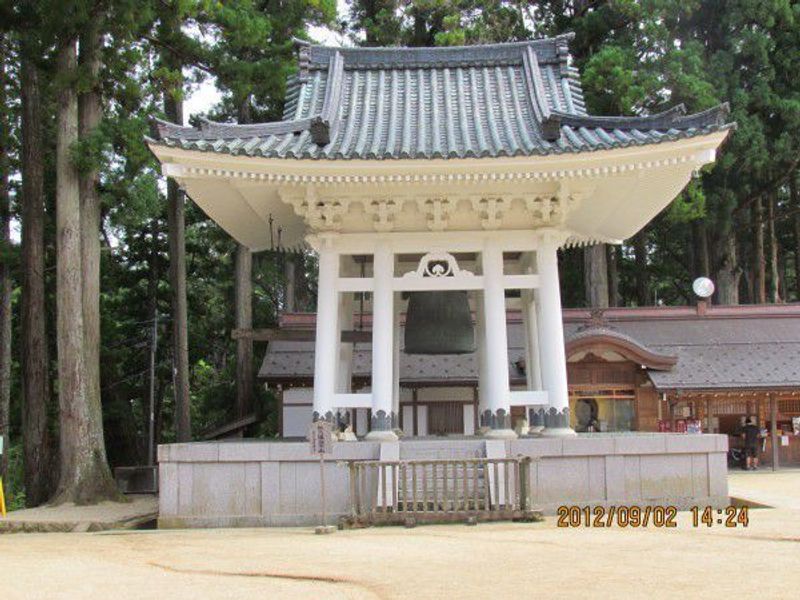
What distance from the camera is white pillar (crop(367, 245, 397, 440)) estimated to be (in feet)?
35.2

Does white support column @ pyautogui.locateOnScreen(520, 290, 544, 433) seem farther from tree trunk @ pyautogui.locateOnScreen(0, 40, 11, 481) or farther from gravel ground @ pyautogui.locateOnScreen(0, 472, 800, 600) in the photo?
tree trunk @ pyautogui.locateOnScreen(0, 40, 11, 481)

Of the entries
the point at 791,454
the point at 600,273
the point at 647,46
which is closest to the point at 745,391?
the point at 791,454

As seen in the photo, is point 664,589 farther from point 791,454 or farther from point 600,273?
point 600,273

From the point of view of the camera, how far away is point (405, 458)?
413 inches

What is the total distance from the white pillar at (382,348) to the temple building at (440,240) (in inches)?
0.8

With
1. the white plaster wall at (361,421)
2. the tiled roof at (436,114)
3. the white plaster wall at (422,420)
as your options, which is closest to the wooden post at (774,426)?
the white plaster wall at (422,420)

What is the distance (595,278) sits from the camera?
22.8 m

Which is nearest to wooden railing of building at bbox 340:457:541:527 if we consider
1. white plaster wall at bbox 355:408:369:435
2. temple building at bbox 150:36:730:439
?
temple building at bbox 150:36:730:439

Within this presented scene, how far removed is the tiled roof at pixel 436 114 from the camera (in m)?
10.1

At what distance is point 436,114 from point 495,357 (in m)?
3.76

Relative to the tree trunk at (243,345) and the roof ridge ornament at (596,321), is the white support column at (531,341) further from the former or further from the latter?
the tree trunk at (243,345)

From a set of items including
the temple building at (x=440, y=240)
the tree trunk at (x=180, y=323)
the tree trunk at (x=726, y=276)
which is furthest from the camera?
the tree trunk at (x=726, y=276)

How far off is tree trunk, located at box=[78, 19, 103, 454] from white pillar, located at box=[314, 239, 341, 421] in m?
4.64

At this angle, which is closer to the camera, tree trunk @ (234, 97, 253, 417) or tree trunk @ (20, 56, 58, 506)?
tree trunk @ (20, 56, 58, 506)
